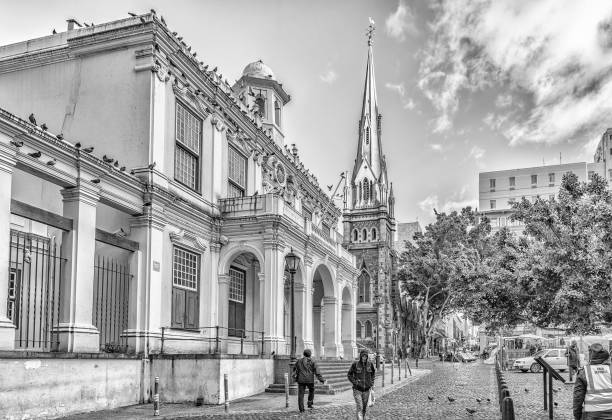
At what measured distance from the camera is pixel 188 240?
21.2m

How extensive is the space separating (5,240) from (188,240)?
26.3 ft

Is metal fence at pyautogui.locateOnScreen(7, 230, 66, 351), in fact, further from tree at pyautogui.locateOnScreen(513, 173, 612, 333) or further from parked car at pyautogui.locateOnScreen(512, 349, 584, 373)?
parked car at pyautogui.locateOnScreen(512, 349, 584, 373)

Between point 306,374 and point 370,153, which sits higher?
point 370,153

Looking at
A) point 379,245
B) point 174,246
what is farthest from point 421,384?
point 379,245

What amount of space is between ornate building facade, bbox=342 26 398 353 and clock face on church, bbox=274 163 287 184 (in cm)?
3373

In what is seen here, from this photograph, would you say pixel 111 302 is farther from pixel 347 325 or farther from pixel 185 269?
pixel 347 325

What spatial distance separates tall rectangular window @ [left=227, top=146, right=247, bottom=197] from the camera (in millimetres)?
24688

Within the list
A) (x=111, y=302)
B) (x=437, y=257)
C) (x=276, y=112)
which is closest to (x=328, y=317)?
(x=276, y=112)

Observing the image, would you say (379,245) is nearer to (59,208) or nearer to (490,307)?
(490,307)

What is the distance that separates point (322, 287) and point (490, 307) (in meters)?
10.1

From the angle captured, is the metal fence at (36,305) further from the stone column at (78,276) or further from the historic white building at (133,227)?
the stone column at (78,276)

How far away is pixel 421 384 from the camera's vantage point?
27594 mm

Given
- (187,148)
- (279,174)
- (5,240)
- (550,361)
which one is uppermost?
(279,174)

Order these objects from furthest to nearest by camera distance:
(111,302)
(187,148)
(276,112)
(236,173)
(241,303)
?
(276,112)
(236,173)
(241,303)
(187,148)
(111,302)
